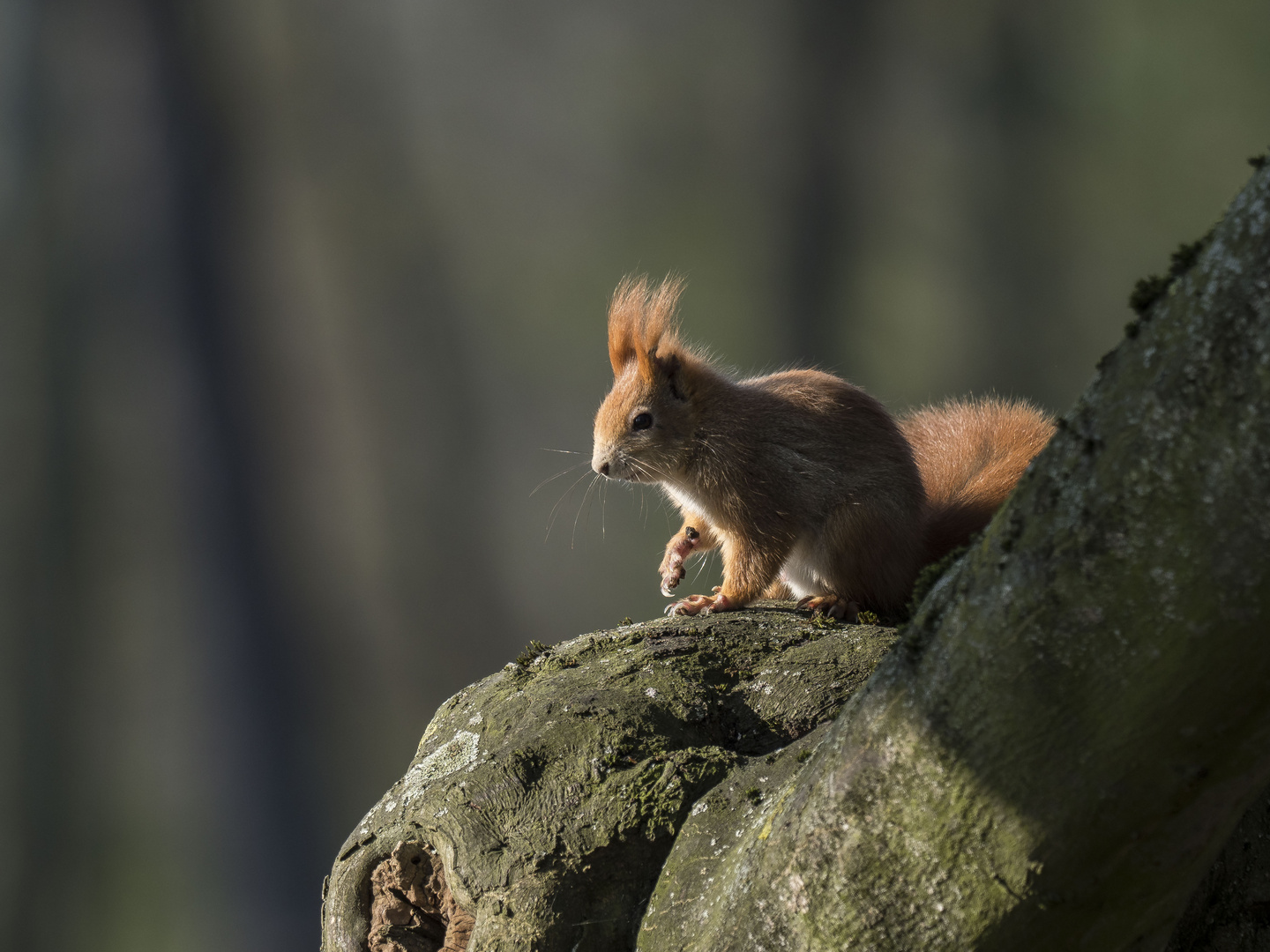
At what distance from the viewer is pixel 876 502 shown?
125cm

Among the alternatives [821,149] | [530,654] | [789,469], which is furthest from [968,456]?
[821,149]

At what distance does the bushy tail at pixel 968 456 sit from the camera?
4.34ft

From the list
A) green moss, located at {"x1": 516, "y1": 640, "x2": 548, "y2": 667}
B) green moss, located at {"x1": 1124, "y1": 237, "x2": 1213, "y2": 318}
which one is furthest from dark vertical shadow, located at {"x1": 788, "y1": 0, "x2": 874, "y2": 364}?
green moss, located at {"x1": 1124, "y1": 237, "x2": 1213, "y2": 318}

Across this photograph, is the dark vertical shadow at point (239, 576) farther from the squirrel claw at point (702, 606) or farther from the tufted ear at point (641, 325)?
the squirrel claw at point (702, 606)

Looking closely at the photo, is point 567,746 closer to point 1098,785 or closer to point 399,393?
point 1098,785

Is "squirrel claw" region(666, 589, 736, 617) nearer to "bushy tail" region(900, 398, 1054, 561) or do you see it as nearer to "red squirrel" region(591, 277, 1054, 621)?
"red squirrel" region(591, 277, 1054, 621)

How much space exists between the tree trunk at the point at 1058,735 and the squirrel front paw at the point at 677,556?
0.68 m

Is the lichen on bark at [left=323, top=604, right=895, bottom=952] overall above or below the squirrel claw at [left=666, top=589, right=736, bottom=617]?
below

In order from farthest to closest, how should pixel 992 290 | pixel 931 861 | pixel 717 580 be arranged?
pixel 992 290, pixel 717 580, pixel 931 861

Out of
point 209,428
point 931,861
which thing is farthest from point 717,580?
point 931,861

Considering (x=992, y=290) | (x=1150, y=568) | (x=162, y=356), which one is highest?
(x=992, y=290)

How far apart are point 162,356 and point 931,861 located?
10.7 ft

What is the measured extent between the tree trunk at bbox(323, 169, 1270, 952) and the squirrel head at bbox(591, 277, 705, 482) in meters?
0.67

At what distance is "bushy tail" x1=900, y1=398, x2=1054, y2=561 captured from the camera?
1322 millimetres
